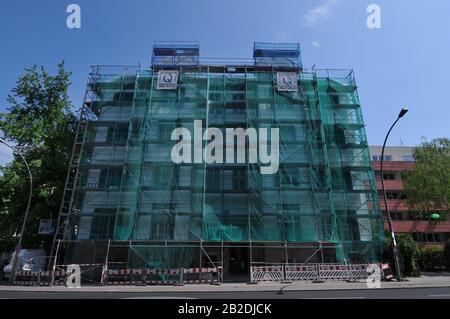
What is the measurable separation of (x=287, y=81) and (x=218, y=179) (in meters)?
11.4

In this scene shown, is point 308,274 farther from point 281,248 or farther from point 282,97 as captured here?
point 282,97

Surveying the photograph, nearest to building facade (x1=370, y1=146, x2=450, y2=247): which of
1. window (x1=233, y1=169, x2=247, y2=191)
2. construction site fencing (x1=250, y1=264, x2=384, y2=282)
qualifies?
construction site fencing (x1=250, y1=264, x2=384, y2=282)

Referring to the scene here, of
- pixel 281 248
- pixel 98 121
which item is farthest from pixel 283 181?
pixel 98 121

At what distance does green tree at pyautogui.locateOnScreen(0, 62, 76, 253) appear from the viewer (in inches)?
969

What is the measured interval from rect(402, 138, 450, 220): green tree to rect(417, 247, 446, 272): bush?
7.41 meters

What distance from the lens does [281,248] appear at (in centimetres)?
2327

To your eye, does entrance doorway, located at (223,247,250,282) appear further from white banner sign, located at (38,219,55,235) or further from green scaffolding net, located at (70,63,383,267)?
white banner sign, located at (38,219,55,235)

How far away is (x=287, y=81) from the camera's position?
28031mm

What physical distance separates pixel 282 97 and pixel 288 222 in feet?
37.6

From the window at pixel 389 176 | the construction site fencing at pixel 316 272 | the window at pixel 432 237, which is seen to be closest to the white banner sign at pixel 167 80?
the construction site fencing at pixel 316 272

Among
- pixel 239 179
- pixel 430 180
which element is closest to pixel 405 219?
pixel 430 180

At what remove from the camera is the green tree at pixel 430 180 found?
3341 centimetres
